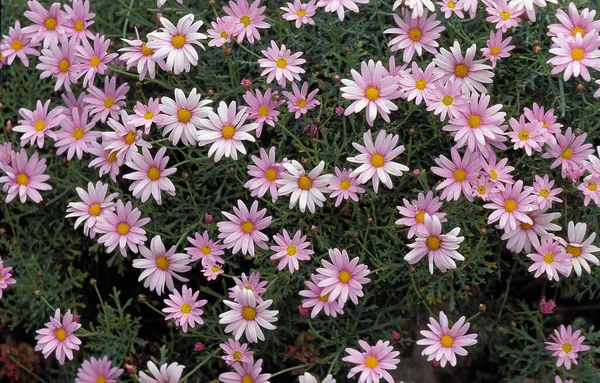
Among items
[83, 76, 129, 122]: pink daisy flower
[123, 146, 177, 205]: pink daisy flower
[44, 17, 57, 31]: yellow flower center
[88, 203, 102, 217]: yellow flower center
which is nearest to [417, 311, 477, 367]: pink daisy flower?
[123, 146, 177, 205]: pink daisy flower

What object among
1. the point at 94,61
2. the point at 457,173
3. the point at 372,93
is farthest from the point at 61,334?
the point at 457,173

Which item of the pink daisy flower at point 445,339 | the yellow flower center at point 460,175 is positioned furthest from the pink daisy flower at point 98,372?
the yellow flower center at point 460,175

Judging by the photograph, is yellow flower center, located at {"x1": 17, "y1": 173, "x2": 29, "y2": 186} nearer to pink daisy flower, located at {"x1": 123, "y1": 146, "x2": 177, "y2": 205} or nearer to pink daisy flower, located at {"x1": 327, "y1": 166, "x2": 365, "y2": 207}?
pink daisy flower, located at {"x1": 123, "y1": 146, "x2": 177, "y2": 205}

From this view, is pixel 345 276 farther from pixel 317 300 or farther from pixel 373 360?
pixel 373 360

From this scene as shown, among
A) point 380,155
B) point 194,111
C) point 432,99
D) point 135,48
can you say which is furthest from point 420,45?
point 135,48

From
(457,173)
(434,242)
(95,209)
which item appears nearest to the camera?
(434,242)

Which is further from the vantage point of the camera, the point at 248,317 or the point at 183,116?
the point at 183,116

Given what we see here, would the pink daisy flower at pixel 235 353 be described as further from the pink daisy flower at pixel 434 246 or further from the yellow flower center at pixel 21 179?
the yellow flower center at pixel 21 179
